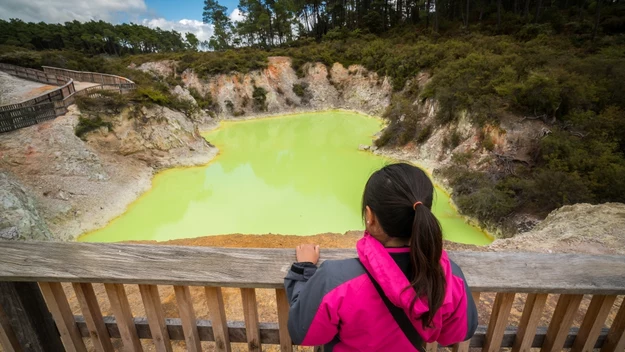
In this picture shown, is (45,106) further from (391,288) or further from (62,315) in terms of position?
(391,288)

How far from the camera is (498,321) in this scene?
1378 mm

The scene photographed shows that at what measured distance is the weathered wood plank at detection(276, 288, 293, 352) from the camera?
4.10 feet

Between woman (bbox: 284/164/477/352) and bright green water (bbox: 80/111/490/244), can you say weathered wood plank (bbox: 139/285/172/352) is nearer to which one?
woman (bbox: 284/164/477/352)

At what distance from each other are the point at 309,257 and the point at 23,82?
27.7 m

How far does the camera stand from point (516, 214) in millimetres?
8500

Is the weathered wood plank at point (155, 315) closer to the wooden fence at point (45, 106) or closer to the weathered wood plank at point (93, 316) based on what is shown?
the weathered wood plank at point (93, 316)

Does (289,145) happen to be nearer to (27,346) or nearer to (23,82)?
(27,346)

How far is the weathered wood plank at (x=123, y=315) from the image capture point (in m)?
1.34

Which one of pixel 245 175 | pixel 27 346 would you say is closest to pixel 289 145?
pixel 245 175

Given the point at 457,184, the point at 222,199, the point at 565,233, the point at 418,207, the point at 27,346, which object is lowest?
the point at 222,199

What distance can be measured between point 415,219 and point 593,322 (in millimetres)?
1158

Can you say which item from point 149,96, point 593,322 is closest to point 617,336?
point 593,322

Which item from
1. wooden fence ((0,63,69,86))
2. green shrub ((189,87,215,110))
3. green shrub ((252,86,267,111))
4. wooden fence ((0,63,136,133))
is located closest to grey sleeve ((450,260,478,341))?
wooden fence ((0,63,136,133))

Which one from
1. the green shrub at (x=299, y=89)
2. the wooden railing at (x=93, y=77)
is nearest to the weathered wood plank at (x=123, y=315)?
the wooden railing at (x=93, y=77)
